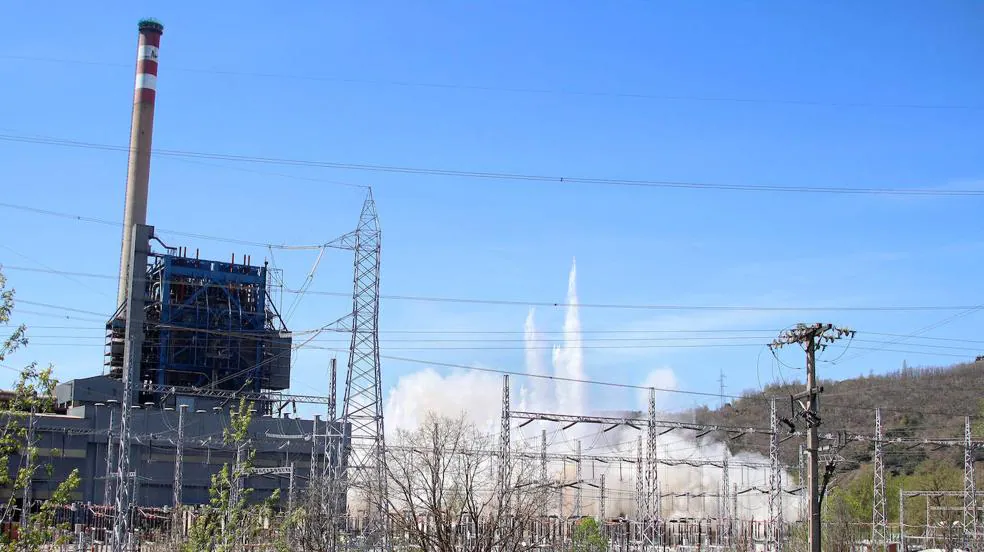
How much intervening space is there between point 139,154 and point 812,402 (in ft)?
199

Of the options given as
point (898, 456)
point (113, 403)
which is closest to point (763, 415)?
point (898, 456)

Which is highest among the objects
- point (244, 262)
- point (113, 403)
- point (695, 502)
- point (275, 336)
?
point (244, 262)

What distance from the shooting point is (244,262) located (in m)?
76.4

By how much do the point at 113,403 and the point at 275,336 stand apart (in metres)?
11.8

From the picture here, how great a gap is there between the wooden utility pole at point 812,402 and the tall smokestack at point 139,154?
183 ft

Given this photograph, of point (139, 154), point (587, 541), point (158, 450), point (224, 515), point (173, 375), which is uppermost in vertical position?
point (139, 154)

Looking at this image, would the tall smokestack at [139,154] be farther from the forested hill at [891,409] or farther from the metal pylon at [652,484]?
the forested hill at [891,409]

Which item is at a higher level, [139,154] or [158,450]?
[139,154]

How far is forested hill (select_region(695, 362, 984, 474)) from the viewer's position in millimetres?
105750

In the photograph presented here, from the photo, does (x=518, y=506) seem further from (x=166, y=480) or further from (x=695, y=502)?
(x=695, y=502)

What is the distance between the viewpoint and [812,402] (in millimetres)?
23297

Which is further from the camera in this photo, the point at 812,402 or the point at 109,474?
the point at 109,474

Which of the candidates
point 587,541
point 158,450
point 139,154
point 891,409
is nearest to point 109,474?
point 587,541

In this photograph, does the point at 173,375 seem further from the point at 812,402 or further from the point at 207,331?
the point at 812,402
